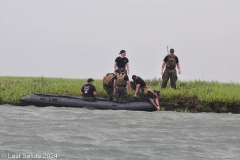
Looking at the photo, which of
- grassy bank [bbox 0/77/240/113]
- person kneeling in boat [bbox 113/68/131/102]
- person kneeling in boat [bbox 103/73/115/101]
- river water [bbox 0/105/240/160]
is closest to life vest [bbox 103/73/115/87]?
person kneeling in boat [bbox 103/73/115/101]

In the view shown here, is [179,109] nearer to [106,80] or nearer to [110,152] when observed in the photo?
[106,80]

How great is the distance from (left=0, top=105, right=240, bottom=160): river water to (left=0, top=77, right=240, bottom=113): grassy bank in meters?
1.82

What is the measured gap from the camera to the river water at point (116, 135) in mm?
13219

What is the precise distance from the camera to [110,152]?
13352mm

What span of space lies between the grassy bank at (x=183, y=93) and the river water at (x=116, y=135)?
1820 millimetres

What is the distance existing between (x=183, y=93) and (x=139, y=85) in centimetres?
219

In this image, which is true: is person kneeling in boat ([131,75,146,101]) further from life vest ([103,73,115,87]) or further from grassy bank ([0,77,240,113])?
grassy bank ([0,77,240,113])

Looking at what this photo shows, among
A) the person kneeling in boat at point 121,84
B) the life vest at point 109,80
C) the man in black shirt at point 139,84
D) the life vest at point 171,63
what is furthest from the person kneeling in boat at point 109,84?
the life vest at point 171,63

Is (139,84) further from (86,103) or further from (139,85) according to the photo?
(86,103)

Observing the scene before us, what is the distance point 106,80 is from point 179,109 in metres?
2.87

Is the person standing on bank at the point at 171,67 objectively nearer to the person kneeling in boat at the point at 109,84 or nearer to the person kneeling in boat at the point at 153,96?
the person kneeling in boat at the point at 153,96

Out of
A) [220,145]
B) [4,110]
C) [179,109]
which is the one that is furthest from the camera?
[179,109]

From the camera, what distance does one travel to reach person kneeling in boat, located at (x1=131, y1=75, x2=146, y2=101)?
900 inches

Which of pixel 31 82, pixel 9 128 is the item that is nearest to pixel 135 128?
pixel 9 128
